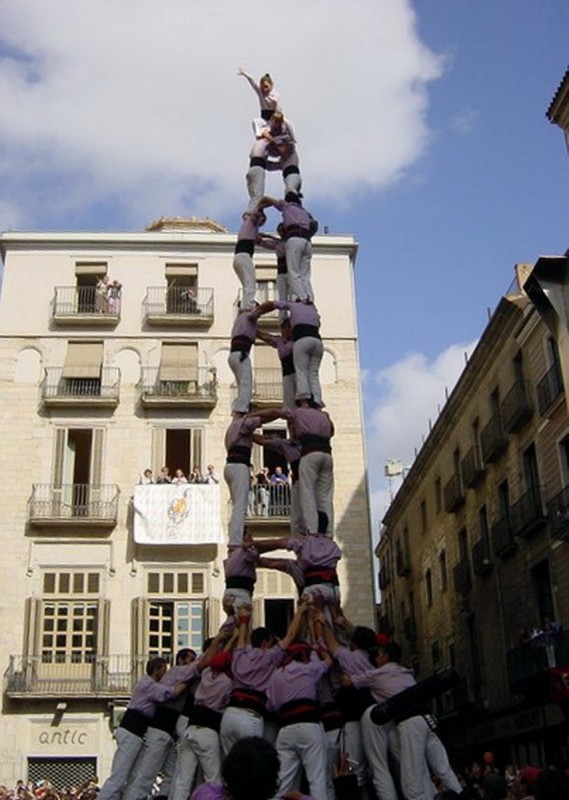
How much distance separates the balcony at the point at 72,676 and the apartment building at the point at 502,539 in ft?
32.9

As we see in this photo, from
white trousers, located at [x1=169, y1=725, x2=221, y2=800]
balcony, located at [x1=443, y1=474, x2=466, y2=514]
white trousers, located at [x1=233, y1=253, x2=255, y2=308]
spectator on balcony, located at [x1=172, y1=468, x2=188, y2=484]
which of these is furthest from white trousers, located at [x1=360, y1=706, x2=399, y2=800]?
balcony, located at [x1=443, y1=474, x2=466, y2=514]

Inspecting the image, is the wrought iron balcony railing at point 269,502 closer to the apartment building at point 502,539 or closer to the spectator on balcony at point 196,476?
the spectator on balcony at point 196,476

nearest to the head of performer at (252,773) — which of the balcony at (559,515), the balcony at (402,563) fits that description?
the balcony at (559,515)

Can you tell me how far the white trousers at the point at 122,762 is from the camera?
32.8 feet

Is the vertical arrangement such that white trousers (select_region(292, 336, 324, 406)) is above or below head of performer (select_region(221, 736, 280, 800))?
above

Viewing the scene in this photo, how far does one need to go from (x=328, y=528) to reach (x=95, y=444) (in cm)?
1736

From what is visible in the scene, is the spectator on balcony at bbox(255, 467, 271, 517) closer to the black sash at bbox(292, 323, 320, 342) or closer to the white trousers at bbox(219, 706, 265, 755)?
the black sash at bbox(292, 323, 320, 342)

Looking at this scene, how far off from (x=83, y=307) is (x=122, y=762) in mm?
21799

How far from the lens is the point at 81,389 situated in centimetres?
2917

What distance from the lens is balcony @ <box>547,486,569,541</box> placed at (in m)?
23.6

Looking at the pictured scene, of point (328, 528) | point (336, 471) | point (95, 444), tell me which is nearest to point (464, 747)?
point (336, 471)

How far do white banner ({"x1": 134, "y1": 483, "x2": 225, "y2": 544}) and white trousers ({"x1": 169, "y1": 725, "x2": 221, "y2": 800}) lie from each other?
56.7 feet

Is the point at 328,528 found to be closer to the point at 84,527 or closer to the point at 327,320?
the point at 84,527

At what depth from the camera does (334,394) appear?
97.2 feet
